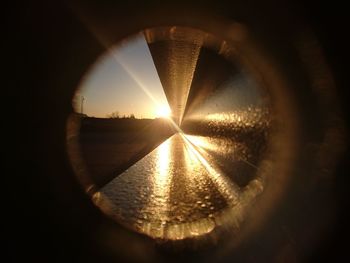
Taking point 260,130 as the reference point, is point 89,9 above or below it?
above

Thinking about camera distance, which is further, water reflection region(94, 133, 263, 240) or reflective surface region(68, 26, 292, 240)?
water reflection region(94, 133, 263, 240)

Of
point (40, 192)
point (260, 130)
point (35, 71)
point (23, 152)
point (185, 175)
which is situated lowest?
point (185, 175)

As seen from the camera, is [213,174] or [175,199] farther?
[213,174]

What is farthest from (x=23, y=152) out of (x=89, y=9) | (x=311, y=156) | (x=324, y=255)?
(x=324, y=255)

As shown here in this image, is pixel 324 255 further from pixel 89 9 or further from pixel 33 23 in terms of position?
pixel 33 23

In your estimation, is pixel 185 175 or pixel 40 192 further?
pixel 185 175

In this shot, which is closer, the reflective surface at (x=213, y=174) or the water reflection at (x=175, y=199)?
the reflective surface at (x=213, y=174)

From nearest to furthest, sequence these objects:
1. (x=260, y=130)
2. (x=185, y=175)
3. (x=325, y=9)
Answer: (x=325, y=9)
(x=260, y=130)
(x=185, y=175)

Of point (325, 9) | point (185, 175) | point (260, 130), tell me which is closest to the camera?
point (325, 9)
